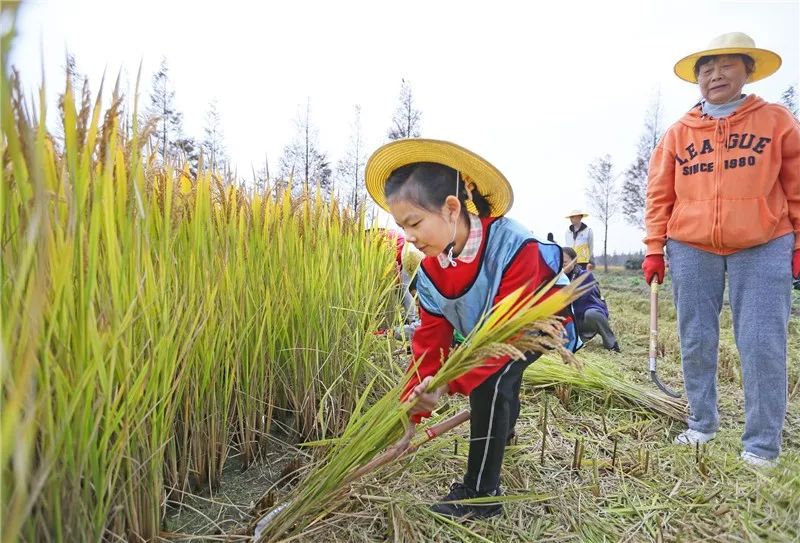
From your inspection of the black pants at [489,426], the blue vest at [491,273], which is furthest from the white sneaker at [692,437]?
the black pants at [489,426]

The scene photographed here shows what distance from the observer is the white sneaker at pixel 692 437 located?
2055 millimetres

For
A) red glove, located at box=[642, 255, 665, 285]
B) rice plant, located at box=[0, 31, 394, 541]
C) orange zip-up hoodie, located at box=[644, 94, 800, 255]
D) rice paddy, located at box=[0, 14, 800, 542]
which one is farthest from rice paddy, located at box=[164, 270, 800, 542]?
orange zip-up hoodie, located at box=[644, 94, 800, 255]

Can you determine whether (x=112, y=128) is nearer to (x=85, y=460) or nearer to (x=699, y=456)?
(x=85, y=460)

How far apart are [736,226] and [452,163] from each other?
4.10 feet

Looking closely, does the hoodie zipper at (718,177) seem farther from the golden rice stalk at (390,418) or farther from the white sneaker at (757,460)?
the golden rice stalk at (390,418)

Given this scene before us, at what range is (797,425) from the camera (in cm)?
235

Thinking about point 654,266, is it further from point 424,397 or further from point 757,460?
point 424,397

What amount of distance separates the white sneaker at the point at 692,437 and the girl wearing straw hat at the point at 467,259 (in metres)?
0.96

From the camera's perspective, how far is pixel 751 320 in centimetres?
188

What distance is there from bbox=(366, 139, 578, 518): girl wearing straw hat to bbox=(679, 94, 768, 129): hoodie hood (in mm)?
1056

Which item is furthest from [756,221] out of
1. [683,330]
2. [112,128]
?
[112,128]

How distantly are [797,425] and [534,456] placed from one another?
61.7 inches

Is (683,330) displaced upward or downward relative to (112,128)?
downward

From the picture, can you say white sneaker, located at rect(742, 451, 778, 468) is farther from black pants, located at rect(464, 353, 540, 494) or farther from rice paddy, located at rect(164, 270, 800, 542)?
black pants, located at rect(464, 353, 540, 494)
